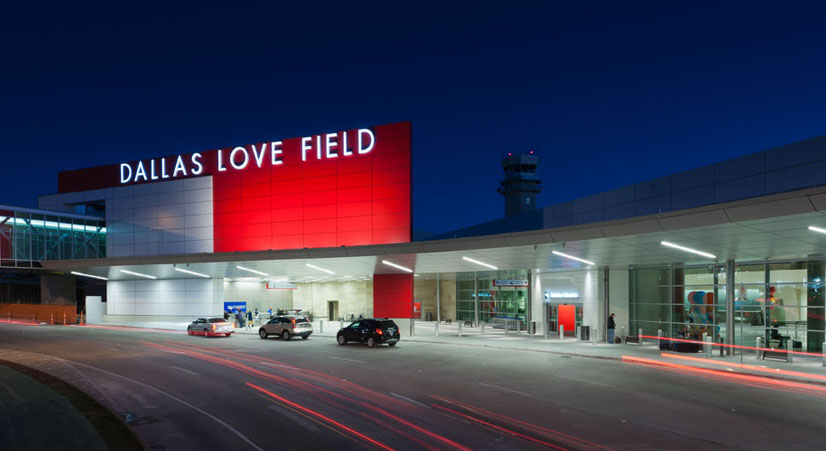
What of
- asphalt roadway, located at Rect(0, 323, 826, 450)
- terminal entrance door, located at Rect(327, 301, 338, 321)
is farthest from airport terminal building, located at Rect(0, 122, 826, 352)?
asphalt roadway, located at Rect(0, 323, 826, 450)

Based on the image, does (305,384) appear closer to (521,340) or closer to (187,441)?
(187,441)

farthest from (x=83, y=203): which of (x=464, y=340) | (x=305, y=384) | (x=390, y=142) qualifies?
(x=305, y=384)

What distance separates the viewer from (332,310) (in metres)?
63.3

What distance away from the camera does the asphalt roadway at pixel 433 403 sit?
37.8ft

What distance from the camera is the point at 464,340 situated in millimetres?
36250

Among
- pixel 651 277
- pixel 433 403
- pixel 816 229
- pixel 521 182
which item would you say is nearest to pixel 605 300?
pixel 651 277

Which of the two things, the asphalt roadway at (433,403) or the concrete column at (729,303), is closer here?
the asphalt roadway at (433,403)

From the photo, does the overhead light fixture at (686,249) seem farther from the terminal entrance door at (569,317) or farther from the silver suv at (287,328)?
the silver suv at (287,328)

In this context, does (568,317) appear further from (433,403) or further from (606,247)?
(433,403)

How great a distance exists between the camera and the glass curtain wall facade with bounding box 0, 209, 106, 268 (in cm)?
5456

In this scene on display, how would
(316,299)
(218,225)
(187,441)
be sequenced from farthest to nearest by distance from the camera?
(316,299)
(218,225)
(187,441)

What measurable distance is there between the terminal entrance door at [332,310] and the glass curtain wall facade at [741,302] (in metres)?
35.8

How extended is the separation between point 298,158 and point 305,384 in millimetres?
31329

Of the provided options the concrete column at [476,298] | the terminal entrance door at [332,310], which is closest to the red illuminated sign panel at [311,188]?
the concrete column at [476,298]
